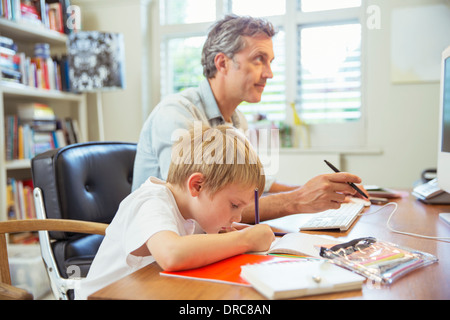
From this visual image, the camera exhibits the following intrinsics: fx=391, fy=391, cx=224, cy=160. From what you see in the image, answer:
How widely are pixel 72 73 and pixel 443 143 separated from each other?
2.30m

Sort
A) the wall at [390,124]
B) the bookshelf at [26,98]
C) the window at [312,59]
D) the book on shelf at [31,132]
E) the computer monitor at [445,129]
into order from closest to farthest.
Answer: the computer monitor at [445,129] → the bookshelf at [26,98] → the book on shelf at [31,132] → the wall at [390,124] → the window at [312,59]

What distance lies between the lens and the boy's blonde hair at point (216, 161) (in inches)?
29.6

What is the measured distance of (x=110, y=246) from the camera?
0.78 meters

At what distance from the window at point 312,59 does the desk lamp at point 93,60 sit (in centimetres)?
66

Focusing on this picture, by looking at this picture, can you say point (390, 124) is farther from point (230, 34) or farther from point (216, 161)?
point (216, 161)

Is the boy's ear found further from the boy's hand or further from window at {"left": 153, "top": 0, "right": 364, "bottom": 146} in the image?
window at {"left": 153, "top": 0, "right": 364, "bottom": 146}

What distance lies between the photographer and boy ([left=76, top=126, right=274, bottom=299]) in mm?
659

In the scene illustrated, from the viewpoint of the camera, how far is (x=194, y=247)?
602mm

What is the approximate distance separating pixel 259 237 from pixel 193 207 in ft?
0.53

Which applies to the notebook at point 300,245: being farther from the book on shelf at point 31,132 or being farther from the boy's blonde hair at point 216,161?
the book on shelf at point 31,132

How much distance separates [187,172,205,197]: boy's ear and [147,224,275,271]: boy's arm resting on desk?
130 mm

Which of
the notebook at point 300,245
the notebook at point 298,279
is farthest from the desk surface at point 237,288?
the notebook at point 300,245

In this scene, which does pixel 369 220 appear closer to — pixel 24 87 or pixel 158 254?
pixel 158 254

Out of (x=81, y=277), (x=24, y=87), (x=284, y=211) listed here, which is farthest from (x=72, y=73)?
(x=284, y=211)
